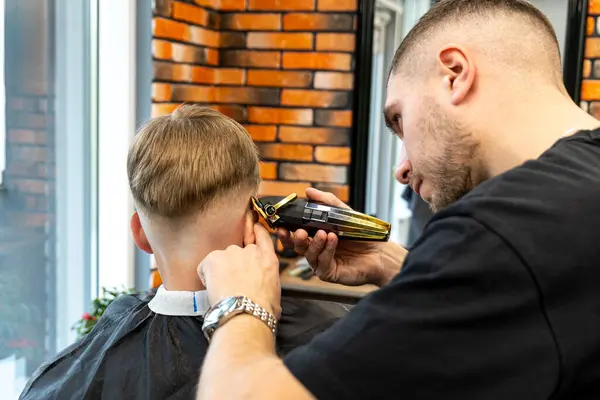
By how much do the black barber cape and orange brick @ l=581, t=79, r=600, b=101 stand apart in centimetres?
179

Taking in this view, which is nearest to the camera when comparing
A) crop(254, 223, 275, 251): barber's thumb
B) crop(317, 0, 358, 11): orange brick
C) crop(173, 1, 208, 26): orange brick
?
crop(254, 223, 275, 251): barber's thumb

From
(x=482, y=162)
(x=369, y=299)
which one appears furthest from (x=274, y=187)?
(x=369, y=299)

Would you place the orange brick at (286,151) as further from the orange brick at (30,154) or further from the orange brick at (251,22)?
the orange brick at (30,154)

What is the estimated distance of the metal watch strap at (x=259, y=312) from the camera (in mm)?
1031

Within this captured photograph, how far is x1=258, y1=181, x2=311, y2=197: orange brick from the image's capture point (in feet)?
9.58

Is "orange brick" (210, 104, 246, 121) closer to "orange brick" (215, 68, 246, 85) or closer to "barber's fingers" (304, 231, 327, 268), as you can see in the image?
"orange brick" (215, 68, 246, 85)

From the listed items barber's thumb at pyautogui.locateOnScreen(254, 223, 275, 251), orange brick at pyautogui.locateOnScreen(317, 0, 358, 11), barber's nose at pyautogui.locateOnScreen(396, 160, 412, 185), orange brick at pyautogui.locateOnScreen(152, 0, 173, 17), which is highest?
orange brick at pyautogui.locateOnScreen(317, 0, 358, 11)

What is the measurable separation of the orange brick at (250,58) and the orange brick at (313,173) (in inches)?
17.7

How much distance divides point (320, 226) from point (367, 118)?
1589 millimetres

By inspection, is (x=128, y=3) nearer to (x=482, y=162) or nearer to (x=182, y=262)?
(x=182, y=262)

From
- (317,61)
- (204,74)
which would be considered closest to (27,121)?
(204,74)

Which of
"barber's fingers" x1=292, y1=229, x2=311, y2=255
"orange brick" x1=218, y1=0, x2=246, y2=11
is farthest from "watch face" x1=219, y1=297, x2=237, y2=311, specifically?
"orange brick" x1=218, y1=0, x2=246, y2=11

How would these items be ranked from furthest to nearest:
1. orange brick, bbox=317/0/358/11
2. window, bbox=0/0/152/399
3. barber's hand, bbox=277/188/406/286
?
orange brick, bbox=317/0/358/11 < window, bbox=0/0/152/399 < barber's hand, bbox=277/188/406/286

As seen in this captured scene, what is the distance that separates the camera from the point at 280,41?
2.86 m
